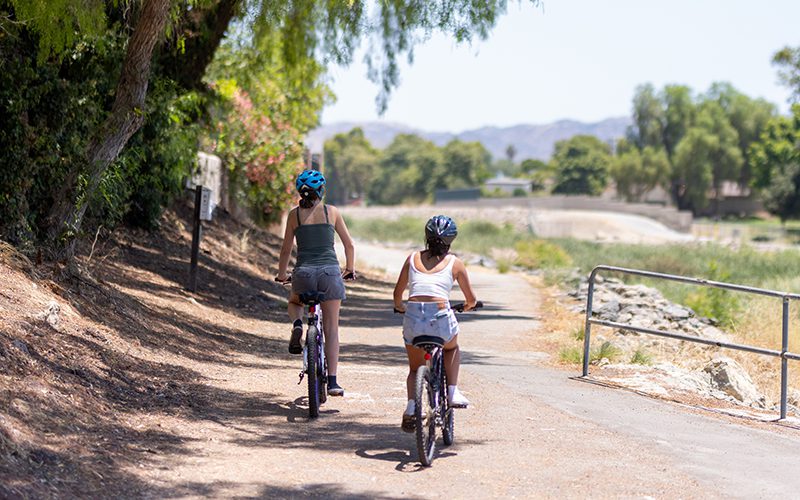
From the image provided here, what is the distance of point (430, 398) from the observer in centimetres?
762

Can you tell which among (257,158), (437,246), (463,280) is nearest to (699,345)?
(463,280)

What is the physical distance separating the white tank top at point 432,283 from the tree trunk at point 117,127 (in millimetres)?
6154

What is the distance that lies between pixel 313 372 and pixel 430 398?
5.42 ft

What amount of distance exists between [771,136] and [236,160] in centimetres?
10912

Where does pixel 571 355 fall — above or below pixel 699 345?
above

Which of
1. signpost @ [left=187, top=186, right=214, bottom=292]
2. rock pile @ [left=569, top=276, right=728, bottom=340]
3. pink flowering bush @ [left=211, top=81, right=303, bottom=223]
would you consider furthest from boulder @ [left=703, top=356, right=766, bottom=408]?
pink flowering bush @ [left=211, top=81, right=303, bottom=223]

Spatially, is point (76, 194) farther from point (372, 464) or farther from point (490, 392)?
point (372, 464)

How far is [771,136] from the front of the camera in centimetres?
12938

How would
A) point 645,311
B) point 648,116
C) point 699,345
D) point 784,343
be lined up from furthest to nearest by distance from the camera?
point 648,116 < point 645,311 < point 699,345 < point 784,343

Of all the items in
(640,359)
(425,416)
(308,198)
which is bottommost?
(640,359)

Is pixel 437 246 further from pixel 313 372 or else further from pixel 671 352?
pixel 671 352

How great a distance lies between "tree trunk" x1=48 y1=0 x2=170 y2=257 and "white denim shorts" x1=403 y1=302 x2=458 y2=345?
6261 millimetres

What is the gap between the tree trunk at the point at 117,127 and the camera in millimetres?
12906

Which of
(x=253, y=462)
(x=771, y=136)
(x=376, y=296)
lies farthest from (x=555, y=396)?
(x=771, y=136)
